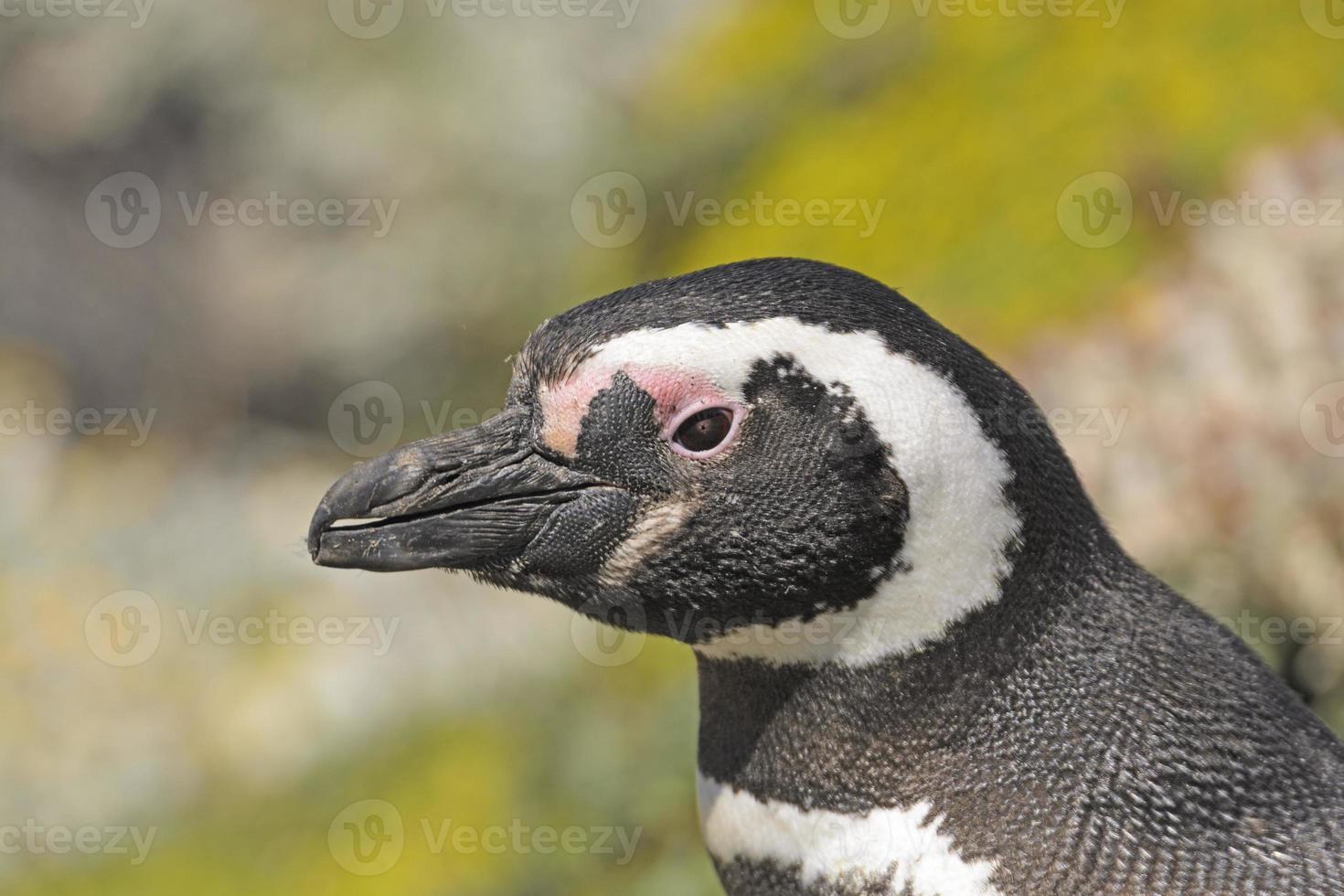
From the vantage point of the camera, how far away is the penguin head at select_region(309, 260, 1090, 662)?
6.02 feet

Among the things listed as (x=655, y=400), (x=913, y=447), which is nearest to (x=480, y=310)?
(x=655, y=400)

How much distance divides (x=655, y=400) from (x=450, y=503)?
0.33 m

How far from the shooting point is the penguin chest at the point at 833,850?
184 centimetres

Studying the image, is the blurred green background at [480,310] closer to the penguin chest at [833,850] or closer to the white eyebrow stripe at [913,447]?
the penguin chest at [833,850]

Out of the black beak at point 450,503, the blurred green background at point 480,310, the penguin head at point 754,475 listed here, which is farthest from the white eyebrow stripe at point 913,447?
the blurred green background at point 480,310

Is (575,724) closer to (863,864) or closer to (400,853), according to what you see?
(400,853)

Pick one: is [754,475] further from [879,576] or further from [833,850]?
[833,850]

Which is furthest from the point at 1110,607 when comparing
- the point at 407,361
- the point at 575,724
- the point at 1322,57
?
the point at 407,361

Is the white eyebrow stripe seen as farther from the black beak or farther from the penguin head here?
the black beak

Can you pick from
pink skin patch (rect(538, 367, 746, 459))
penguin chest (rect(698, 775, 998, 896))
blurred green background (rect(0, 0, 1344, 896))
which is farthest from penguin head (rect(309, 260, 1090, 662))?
blurred green background (rect(0, 0, 1344, 896))

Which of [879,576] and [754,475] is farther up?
[754,475]

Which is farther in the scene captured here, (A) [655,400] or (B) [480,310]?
(B) [480,310]

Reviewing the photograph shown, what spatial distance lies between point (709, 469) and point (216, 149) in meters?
6.98

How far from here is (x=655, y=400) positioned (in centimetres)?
186
